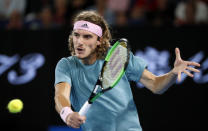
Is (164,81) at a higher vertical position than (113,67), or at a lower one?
lower

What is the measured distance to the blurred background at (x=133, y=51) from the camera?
7125mm

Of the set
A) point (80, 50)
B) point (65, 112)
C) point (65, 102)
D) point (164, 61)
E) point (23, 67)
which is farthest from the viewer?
point (23, 67)

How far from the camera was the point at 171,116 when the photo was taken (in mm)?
7211

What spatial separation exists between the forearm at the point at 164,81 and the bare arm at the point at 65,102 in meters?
0.95

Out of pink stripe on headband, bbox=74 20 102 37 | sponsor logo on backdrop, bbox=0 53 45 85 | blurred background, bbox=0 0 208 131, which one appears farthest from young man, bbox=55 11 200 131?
sponsor logo on backdrop, bbox=0 53 45 85

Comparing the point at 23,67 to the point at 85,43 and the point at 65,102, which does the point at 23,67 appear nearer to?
the point at 85,43

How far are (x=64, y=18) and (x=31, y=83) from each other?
5.06 feet

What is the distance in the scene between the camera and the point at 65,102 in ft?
11.8

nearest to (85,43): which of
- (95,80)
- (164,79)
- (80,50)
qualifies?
(80,50)

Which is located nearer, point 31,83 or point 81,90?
point 81,90

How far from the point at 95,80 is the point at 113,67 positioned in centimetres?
27

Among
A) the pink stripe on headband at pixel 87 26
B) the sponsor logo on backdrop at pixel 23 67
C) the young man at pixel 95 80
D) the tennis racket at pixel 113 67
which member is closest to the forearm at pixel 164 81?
the young man at pixel 95 80

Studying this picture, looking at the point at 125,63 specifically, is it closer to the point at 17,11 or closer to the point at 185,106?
the point at 185,106

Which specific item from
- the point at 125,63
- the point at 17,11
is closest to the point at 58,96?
the point at 125,63
